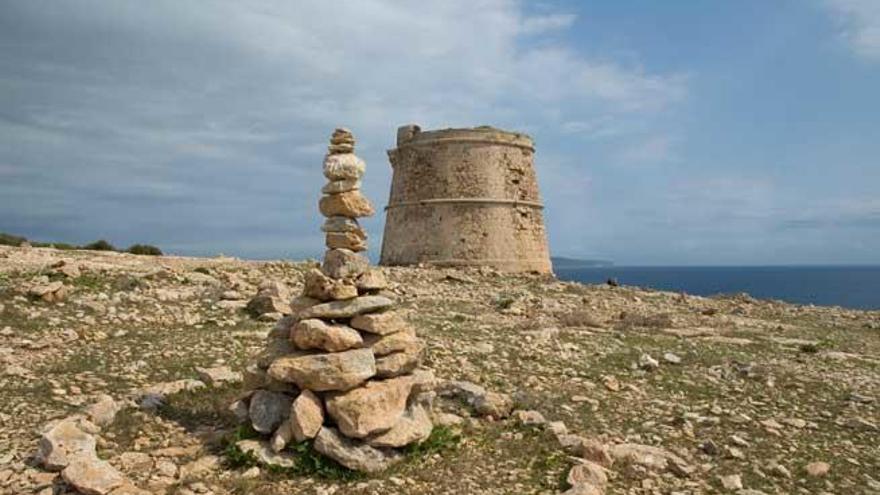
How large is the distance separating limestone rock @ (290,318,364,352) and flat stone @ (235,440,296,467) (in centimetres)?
85

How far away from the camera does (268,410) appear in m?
5.48

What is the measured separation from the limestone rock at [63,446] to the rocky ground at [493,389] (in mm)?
95

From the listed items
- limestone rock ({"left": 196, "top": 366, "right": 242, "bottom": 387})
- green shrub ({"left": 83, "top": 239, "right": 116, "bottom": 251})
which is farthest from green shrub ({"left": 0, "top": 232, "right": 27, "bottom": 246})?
limestone rock ({"left": 196, "top": 366, "right": 242, "bottom": 387})

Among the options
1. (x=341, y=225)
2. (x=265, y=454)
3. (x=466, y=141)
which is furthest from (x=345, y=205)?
(x=466, y=141)

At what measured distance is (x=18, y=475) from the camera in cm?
475

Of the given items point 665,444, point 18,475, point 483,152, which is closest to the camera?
point 18,475

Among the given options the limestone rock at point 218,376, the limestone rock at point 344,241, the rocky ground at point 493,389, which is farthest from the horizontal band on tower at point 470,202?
the limestone rock at point 344,241

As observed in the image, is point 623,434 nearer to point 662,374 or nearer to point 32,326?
point 662,374

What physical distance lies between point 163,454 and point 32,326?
14.7 feet

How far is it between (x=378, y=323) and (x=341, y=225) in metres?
0.98

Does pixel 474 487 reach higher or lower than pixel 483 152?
lower

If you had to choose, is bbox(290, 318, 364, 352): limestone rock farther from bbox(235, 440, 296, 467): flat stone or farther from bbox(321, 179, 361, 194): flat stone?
bbox(321, 179, 361, 194): flat stone

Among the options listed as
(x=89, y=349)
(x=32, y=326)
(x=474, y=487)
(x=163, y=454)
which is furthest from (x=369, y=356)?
(x=32, y=326)

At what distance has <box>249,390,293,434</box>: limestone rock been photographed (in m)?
5.40
